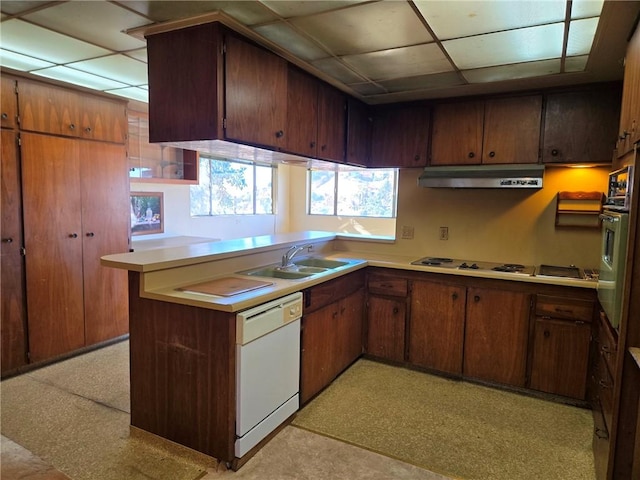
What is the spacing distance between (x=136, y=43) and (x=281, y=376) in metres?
2.37

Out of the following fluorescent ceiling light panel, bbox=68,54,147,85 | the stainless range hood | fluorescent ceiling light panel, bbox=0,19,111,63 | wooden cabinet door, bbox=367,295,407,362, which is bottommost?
wooden cabinet door, bbox=367,295,407,362

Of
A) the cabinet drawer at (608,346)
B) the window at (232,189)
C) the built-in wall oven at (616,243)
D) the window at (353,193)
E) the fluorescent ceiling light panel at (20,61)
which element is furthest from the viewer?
the window at (353,193)

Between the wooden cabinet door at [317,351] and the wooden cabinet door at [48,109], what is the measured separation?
257 centimetres

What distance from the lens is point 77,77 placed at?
3.77m

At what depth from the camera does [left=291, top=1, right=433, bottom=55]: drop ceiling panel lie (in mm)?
2133

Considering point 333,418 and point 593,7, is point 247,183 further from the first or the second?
point 593,7

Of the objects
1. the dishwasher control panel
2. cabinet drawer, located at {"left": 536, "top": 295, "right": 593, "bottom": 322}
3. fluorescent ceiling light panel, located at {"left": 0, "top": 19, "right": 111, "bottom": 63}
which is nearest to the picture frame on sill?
fluorescent ceiling light panel, located at {"left": 0, "top": 19, "right": 111, "bottom": 63}

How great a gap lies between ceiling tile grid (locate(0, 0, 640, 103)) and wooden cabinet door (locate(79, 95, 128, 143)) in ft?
1.08

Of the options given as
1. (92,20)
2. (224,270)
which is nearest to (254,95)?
(92,20)

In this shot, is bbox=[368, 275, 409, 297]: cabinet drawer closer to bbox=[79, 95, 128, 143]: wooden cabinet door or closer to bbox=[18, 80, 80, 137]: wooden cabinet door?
bbox=[79, 95, 128, 143]: wooden cabinet door

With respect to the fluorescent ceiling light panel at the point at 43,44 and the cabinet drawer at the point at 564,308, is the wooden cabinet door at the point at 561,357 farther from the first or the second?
the fluorescent ceiling light panel at the point at 43,44

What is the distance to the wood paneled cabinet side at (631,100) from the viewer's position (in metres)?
1.87

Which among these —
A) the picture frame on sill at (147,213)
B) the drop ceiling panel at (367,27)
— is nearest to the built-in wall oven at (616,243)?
the drop ceiling panel at (367,27)

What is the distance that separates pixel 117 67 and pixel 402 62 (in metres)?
2.27
